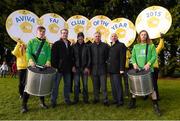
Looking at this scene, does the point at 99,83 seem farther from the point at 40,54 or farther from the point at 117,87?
the point at 40,54

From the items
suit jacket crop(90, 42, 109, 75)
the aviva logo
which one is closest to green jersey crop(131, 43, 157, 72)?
suit jacket crop(90, 42, 109, 75)

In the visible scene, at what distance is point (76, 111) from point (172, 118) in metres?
2.54

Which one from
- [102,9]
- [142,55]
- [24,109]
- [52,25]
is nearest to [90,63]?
[142,55]

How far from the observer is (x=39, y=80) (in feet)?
32.3

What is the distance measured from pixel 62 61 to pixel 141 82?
7.71 feet

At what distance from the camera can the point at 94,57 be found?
11.3 metres

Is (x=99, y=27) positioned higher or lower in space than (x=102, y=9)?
lower

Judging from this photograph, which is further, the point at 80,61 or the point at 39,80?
the point at 80,61

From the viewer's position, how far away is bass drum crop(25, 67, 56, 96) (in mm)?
9828

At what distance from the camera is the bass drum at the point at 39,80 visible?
983cm

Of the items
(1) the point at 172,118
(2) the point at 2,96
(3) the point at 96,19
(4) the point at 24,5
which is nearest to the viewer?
(1) the point at 172,118

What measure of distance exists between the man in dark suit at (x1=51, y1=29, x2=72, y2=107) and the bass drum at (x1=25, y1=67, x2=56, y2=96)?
0.78 m

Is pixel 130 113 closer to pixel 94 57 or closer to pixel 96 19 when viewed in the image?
pixel 94 57

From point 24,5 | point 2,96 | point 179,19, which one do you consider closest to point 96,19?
point 2,96
